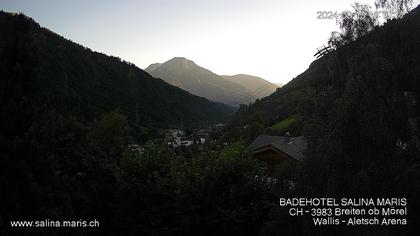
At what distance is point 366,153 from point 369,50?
3320mm

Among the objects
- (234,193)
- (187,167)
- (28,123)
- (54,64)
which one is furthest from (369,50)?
(54,64)

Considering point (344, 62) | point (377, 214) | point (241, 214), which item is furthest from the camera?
point (241, 214)

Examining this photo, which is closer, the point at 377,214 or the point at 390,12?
the point at 377,214

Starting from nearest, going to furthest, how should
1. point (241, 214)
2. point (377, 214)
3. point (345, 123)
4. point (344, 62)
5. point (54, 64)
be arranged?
point (377, 214) → point (345, 123) → point (344, 62) → point (241, 214) → point (54, 64)

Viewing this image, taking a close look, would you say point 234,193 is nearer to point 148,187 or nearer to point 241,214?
point 241,214

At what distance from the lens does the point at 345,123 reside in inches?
504

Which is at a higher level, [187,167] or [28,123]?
[28,123]
